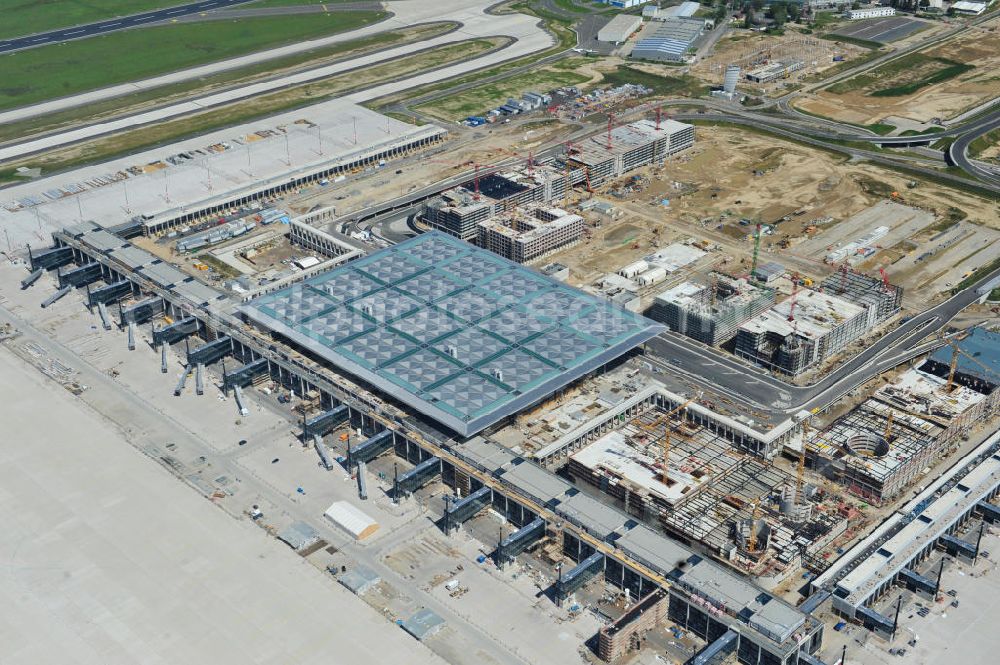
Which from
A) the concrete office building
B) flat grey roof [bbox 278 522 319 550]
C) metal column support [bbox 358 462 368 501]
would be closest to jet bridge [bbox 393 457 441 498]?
metal column support [bbox 358 462 368 501]

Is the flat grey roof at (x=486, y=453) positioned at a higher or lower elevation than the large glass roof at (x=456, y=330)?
lower

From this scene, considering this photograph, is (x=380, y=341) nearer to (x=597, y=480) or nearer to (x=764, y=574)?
(x=597, y=480)

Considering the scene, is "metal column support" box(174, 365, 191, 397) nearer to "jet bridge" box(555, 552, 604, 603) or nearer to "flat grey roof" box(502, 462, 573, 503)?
"flat grey roof" box(502, 462, 573, 503)

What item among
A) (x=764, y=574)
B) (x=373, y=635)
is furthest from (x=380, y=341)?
(x=764, y=574)

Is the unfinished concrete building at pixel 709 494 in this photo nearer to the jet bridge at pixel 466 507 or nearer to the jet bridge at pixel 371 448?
the jet bridge at pixel 466 507

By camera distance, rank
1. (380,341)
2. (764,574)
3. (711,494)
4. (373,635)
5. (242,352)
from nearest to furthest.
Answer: (373,635)
(764,574)
(711,494)
(380,341)
(242,352)

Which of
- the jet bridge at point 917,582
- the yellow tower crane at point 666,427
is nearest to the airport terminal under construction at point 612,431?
the yellow tower crane at point 666,427

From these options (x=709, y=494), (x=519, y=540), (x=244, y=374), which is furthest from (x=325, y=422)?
(x=709, y=494)
